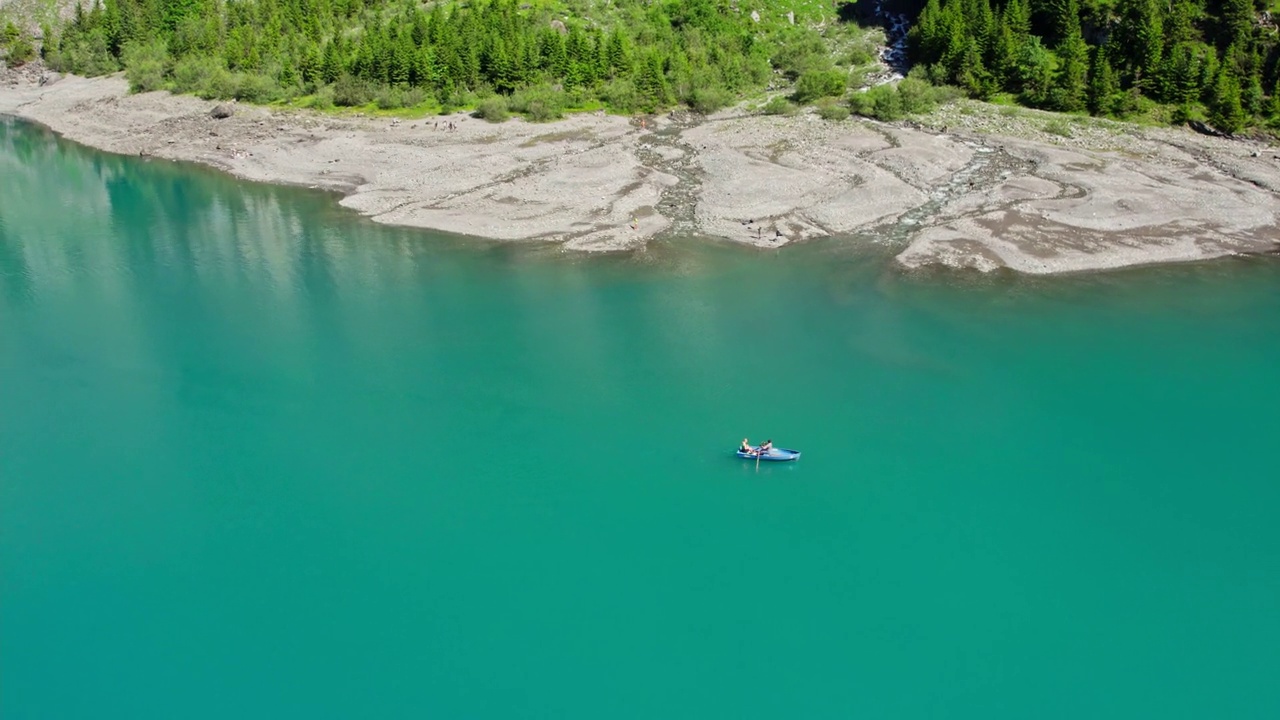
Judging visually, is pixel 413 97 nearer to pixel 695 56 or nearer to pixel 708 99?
pixel 708 99

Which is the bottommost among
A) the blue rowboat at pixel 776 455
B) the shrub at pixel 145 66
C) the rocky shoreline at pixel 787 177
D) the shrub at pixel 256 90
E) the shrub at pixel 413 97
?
the blue rowboat at pixel 776 455

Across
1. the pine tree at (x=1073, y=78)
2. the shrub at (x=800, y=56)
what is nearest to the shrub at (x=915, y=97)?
the pine tree at (x=1073, y=78)

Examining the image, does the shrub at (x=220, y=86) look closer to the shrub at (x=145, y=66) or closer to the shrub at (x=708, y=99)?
the shrub at (x=145, y=66)

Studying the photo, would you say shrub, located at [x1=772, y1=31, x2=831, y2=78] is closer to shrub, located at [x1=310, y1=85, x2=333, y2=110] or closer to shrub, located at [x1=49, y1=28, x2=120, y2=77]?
shrub, located at [x1=310, y1=85, x2=333, y2=110]

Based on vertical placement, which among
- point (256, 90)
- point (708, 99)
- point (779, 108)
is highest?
point (256, 90)

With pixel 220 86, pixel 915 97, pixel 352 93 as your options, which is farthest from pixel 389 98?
pixel 915 97
